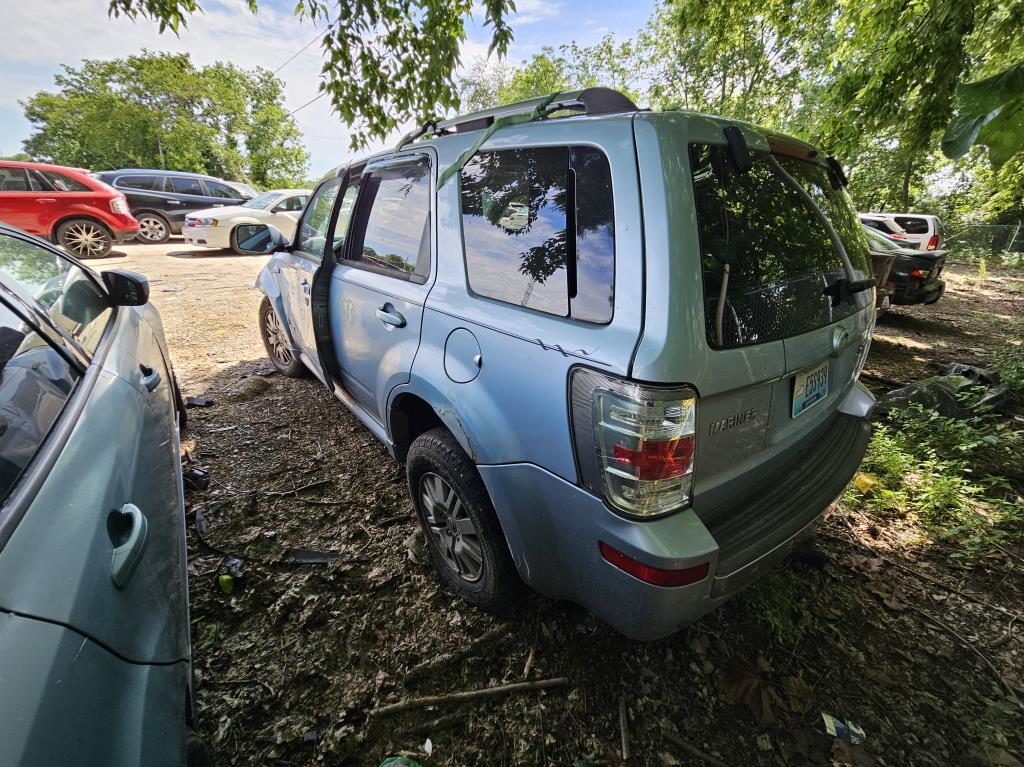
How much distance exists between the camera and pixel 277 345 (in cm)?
422

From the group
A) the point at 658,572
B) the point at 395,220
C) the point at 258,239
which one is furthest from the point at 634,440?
the point at 258,239

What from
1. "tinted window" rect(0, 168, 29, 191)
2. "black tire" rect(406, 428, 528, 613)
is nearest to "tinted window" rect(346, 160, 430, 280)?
"black tire" rect(406, 428, 528, 613)

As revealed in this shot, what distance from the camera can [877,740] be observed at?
5.18 feet

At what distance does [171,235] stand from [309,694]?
14.0 m

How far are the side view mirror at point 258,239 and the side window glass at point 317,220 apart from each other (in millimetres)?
144

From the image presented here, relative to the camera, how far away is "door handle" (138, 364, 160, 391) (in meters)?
2.07

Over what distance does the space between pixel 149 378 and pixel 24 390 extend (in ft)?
3.14

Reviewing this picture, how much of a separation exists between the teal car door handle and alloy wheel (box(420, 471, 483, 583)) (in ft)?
3.25

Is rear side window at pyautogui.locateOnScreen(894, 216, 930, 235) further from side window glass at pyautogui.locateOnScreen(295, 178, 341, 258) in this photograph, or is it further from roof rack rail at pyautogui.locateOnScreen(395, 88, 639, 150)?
side window glass at pyautogui.locateOnScreen(295, 178, 341, 258)

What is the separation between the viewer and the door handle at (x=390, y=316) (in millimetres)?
2070

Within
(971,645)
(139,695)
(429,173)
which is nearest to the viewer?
(139,695)

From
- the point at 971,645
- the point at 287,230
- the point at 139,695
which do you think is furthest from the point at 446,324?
the point at 287,230

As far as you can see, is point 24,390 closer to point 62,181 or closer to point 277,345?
point 277,345

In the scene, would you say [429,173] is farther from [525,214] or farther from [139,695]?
[139,695]
